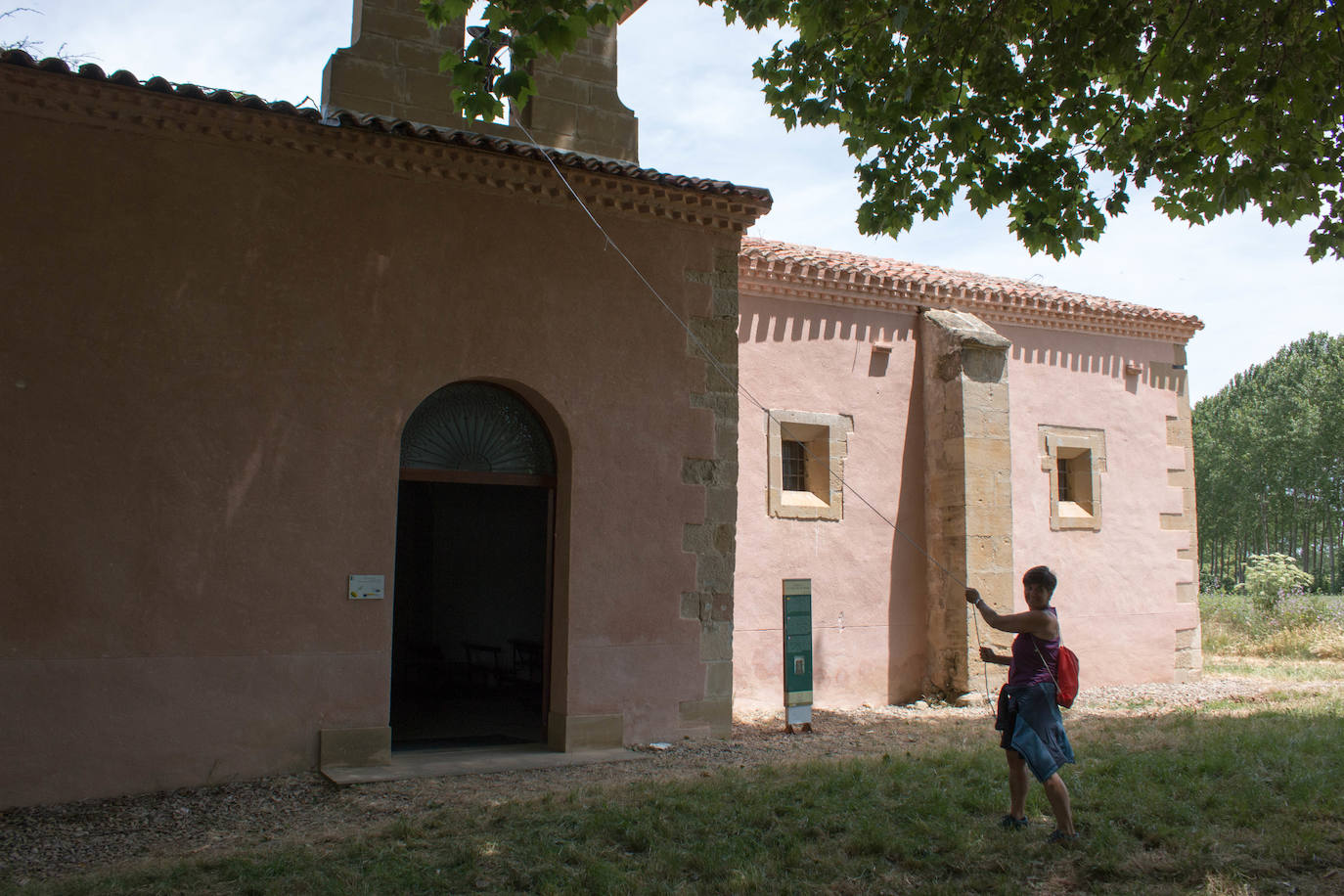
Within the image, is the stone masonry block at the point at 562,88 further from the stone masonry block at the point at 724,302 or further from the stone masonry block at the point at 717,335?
the stone masonry block at the point at 717,335

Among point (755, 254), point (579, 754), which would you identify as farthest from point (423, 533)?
point (579, 754)

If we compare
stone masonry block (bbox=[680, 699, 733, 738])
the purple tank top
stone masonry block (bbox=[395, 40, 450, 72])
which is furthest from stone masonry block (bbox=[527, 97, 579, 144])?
the purple tank top

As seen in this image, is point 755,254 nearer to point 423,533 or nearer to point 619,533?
point 619,533

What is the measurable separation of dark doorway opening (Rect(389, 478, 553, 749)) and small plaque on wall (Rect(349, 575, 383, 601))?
10.7 ft

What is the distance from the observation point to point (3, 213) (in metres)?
6.54

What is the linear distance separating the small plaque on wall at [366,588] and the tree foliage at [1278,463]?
42.8 metres

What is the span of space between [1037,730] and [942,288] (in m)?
8.81

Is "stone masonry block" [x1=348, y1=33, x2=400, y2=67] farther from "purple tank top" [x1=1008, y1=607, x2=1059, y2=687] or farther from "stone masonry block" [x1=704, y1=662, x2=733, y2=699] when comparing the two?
"purple tank top" [x1=1008, y1=607, x2=1059, y2=687]

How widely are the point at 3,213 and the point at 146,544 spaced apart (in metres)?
2.41

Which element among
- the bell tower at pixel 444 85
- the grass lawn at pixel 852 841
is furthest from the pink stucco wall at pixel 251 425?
the grass lawn at pixel 852 841

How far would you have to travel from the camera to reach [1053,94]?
7086 millimetres

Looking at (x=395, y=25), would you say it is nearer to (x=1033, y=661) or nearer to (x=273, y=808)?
(x=273, y=808)

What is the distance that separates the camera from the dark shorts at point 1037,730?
204 inches

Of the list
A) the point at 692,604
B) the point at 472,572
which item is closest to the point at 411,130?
the point at 692,604
